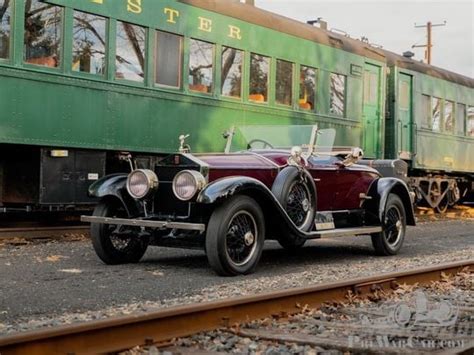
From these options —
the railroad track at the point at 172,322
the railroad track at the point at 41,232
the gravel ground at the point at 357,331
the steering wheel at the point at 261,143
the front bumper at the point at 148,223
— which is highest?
the steering wheel at the point at 261,143

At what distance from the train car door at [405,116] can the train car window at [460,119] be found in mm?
2370

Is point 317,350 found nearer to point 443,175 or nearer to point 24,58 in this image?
point 24,58

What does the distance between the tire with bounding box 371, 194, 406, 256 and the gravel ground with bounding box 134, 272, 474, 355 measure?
3.02m

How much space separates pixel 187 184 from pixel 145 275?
2.96 feet

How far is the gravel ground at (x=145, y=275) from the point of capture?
16.0 ft

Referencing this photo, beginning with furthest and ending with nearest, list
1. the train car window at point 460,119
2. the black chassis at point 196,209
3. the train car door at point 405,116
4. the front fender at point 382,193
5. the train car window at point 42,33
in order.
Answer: the train car window at point 460,119, the train car door at point 405,116, the train car window at point 42,33, the front fender at point 382,193, the black chassis at point 196,209

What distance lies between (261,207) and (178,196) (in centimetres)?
84

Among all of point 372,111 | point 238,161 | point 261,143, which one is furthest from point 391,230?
point 372,111

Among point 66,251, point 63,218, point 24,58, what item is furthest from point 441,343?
point 63,218

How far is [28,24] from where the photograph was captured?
8492 millimetres

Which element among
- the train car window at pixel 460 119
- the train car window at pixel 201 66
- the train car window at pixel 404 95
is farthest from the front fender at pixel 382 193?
the train car window at pixel 460 119

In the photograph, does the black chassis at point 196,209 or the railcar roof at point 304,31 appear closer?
the black chassis at point 196,209

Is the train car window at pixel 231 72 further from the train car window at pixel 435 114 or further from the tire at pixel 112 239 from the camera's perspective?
the train car window at pixel 435 114

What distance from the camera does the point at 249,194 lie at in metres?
6.61
